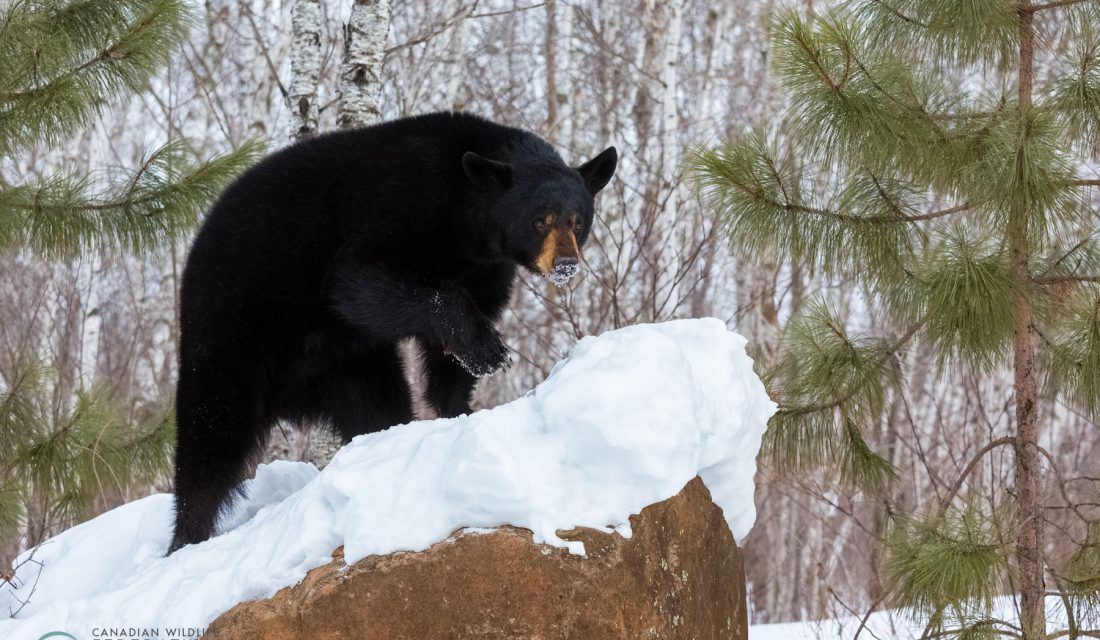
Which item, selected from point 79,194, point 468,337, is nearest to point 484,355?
point 468,337

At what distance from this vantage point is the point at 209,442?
3699 mm

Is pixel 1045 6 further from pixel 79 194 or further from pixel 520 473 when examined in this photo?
pixel 79 194

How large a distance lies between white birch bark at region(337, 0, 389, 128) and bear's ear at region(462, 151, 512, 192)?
5.30ft

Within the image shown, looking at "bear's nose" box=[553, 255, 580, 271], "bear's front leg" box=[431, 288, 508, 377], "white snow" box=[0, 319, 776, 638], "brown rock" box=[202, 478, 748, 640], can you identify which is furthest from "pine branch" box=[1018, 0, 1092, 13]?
"brown rock" box=[202, 478, 748, 640]

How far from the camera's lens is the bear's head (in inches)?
145

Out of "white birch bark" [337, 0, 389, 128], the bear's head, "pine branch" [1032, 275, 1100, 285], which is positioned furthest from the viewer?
"white birch bark" [337, 0, 389, 128]

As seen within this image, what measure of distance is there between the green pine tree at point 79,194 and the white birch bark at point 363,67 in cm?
61

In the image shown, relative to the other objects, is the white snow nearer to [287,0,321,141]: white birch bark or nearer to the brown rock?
the brown rock

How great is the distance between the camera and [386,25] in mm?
5273

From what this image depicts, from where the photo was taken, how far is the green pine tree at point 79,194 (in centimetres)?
443

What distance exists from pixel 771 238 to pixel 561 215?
1094 mm

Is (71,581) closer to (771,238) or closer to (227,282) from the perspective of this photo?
(227,282)

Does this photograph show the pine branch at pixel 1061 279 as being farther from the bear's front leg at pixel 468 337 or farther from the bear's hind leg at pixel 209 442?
the bear's hind leg at pixel 209 442

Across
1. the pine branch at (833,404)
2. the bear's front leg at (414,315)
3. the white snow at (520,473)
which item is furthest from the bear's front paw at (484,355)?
the pine branch at (833,404)
